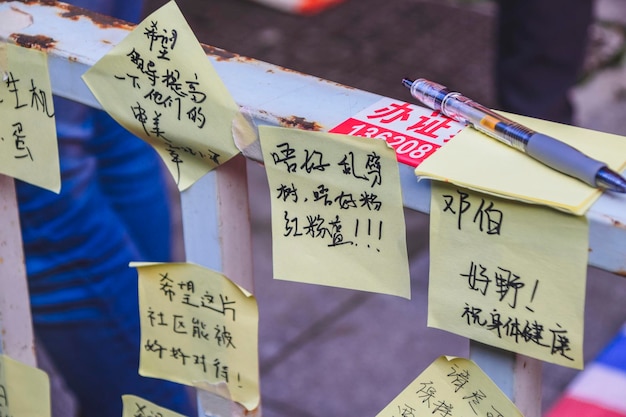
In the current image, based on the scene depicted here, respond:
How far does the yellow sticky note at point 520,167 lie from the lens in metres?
0.71

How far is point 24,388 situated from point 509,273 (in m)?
0.79

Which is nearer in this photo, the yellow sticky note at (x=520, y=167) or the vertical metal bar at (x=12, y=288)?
the yellow sticky note at (x=520, y=167)

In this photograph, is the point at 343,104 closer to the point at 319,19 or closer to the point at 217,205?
the point at 217,205

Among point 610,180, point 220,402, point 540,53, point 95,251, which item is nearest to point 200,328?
point 220,402

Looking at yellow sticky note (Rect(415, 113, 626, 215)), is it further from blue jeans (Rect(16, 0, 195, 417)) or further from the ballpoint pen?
blue jeans (Rect(16, 0, 195, 417))

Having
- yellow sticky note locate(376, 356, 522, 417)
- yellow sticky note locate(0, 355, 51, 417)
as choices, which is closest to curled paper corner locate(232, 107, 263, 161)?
yellow sticky note locate(376, 356, 522, 417)

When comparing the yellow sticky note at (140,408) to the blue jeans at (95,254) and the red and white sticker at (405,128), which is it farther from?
the blue jeans at (95,254)

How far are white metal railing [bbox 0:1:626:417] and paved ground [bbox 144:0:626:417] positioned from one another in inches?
67.4

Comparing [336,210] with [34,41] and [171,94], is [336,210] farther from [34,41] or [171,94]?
[34,41]

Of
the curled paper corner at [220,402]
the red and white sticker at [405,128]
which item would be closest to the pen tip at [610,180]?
the red and white sticker at [405,128]

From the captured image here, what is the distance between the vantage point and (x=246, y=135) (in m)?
0.88

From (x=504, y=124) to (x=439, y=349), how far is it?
2160 millimetres

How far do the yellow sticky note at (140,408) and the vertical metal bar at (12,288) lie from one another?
0.20 metres

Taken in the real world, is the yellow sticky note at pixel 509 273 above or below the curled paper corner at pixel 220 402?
above
